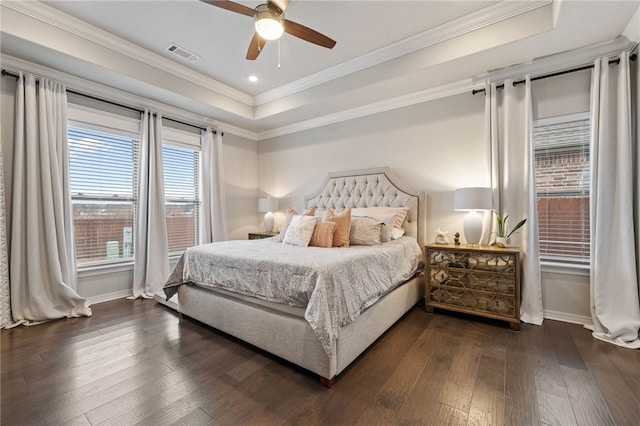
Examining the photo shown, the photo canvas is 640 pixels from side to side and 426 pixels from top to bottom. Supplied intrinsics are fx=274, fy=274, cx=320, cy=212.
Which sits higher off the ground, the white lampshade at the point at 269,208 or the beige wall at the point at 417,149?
the beige wall at the point at 417,149

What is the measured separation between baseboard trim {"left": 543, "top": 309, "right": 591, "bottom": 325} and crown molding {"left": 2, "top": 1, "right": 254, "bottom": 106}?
4857 millimetres

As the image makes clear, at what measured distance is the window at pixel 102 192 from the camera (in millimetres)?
3334

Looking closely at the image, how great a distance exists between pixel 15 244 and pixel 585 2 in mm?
5375

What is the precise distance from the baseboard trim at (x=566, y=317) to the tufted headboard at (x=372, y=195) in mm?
1406

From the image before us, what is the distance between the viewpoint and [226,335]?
252cm

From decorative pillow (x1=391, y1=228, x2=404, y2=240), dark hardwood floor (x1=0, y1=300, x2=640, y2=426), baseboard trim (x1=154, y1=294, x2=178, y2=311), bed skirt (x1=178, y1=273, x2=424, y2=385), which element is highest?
decorative pillow (x1=391, y1=228, x2=404, y2=240)

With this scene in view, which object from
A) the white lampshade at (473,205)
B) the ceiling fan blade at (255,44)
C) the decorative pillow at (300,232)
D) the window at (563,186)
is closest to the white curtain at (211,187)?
the decorative pillow at (300,232)

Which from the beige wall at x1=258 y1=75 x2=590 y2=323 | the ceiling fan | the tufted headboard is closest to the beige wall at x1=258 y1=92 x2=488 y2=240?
the beige wall at x1=258 y1=75 x2=590 y2=323

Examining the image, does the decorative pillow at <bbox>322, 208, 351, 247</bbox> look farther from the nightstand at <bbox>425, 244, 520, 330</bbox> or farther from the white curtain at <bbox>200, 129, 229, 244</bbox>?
the white curtain at <bbox>200, 129, 229, 244</bbox>

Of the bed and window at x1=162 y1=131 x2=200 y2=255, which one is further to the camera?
window at x1=162 y1=131 x2=200 y2=255

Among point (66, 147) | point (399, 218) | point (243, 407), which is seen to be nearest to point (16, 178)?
point (66, 147)

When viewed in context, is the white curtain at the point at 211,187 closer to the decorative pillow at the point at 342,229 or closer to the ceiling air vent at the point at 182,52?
the ceiling air vent at the point at 182,52

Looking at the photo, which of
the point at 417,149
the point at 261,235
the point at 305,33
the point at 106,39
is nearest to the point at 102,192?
the point at 106,39

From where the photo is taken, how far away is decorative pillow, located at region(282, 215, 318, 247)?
2898 millimetres
